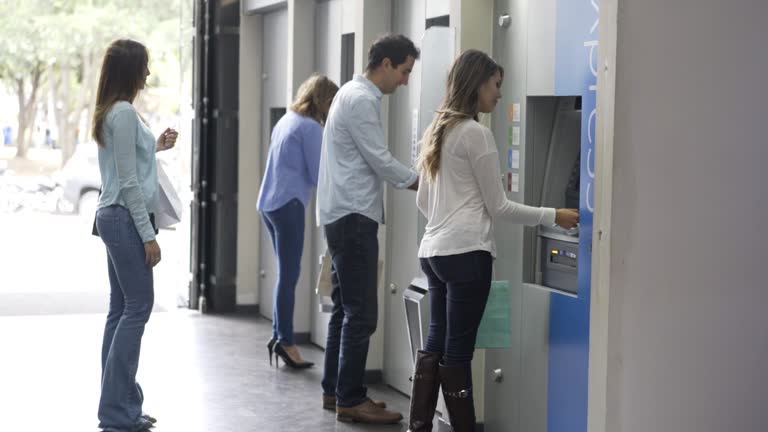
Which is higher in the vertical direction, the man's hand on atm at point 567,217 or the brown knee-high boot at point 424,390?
the man's hand on atm at point 567,217

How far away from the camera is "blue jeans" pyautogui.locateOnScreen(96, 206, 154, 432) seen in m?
4.76

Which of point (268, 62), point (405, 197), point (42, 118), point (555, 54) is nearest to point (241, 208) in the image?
point (268, 62)

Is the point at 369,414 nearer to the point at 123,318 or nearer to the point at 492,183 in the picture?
the point at 123,318

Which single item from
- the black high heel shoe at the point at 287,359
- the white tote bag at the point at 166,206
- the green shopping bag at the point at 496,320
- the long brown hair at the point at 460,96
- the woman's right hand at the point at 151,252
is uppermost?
the long brown hair at the point at 460,96

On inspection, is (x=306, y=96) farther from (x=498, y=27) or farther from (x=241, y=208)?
(x=241, y=208)

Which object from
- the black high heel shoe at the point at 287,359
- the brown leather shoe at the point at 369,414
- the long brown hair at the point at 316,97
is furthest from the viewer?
the black high heel shoe at the point at 287,359

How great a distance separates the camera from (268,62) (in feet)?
27.5

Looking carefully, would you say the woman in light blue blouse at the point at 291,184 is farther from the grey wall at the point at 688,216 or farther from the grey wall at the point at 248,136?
the grey wall at the point at 688,216

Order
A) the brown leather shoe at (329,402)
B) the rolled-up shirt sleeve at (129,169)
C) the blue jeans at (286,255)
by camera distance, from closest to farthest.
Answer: the rolled-up shirt sleeve at (129,169) → the brown leather shoe at (329,402) → the blue jeans at (286,255)

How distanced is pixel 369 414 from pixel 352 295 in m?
0.56

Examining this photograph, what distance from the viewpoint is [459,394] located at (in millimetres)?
4426

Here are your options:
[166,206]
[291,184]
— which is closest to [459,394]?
[166,206]

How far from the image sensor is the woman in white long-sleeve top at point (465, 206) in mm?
4191

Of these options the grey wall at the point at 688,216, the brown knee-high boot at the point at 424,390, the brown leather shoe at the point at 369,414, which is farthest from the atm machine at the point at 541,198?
the grey wall at the point at 688,216
